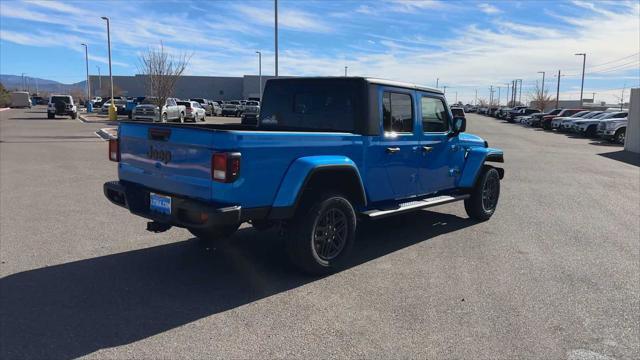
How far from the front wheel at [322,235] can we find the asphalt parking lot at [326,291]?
0.19 meters

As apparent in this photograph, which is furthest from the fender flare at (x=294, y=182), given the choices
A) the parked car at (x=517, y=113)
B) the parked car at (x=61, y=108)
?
the parked car at (x=517, y=113)

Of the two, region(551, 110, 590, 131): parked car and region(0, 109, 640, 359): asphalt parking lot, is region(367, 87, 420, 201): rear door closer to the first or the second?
region(0, 109, 640, 359): asphalt parking lot

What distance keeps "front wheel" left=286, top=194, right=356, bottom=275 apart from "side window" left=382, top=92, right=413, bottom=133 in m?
1.12

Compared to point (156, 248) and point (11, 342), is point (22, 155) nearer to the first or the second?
point (156, 248)

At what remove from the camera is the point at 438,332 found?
152 inches

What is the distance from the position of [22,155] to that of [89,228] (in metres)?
9.66

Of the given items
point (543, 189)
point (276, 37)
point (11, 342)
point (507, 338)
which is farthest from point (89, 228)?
point (276, 37)

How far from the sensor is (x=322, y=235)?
16.4ft

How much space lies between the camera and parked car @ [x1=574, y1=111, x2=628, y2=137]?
3064 centimetres

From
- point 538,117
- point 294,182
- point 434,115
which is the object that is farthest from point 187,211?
point 538,117

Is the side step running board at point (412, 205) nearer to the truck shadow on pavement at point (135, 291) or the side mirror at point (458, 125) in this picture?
the truck shadow on pavement at point (135, 291)

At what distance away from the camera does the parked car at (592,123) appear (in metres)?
30.6

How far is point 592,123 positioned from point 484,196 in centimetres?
2855

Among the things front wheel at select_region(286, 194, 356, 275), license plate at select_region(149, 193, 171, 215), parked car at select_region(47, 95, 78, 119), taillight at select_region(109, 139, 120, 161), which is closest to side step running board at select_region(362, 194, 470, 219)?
front wheel at select_region(286, 194, 356, 275)
